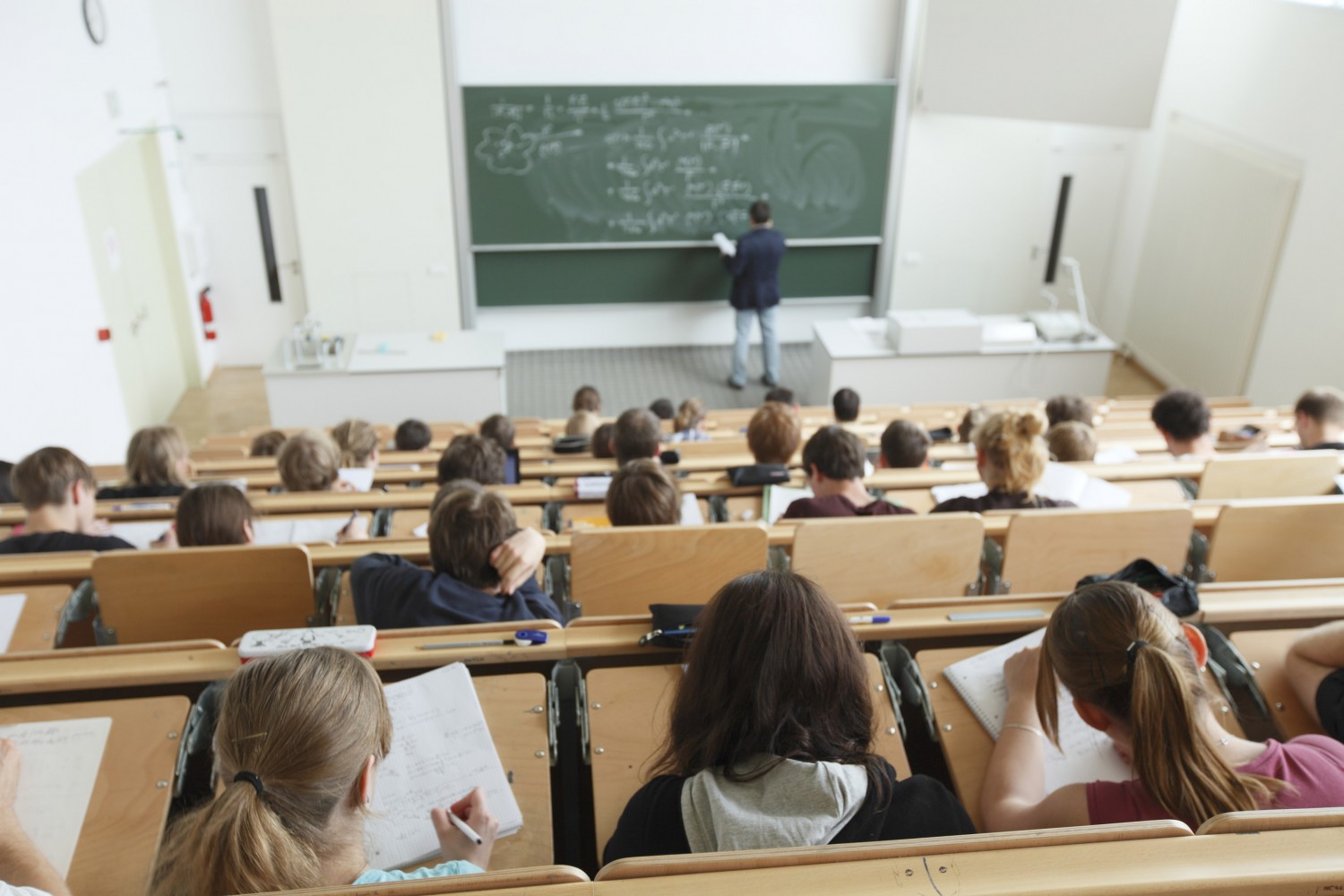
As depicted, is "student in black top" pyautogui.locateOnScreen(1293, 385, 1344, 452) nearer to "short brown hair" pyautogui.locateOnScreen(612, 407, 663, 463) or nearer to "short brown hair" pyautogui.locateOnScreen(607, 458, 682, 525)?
"short brown hair" pyautogui.locateOnScreen(612, 407, 663, 463)

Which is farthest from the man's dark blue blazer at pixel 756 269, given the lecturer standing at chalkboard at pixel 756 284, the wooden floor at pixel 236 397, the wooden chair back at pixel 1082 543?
the wooden chair back at pixel 1082 543

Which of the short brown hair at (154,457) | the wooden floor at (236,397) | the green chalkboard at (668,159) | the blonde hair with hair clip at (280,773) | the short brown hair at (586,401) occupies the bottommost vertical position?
the wooden floor at (236,397)

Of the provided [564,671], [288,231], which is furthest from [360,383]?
[564,671]

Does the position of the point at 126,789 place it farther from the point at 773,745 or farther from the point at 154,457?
the point at 154,457

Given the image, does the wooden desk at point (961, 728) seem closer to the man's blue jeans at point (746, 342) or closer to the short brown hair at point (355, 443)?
the short brown hair at point (355, 443)

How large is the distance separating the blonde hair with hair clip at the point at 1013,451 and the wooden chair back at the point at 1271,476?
2.71ft

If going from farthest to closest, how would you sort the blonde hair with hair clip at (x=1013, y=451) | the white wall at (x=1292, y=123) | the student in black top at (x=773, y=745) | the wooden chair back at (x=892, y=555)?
1. the white wall at (x=1292, y=123)
2. the blonde hair with hair clip at (x=1013, y=451)
3. the wooden chair back at (x=892, y=555)
4. the student in black top at (x=773, y=745)

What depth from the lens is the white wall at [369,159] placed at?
7.00 metres

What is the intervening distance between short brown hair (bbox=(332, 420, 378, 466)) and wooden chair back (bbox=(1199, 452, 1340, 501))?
3501 mm

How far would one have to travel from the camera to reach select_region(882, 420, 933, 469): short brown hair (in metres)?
3.97

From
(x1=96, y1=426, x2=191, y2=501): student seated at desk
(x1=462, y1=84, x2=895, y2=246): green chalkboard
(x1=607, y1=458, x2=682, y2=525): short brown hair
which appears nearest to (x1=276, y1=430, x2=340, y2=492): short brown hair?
(x1=96, y1=426, x2=191, y2=501): student seated at desk

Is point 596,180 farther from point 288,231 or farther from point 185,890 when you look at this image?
point 185,890

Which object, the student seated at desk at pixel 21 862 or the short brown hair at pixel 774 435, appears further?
the short brown hair at pixel 774 435

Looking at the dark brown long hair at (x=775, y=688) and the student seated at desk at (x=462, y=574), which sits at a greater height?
the dark brown long hair at (x=775, y=688)
